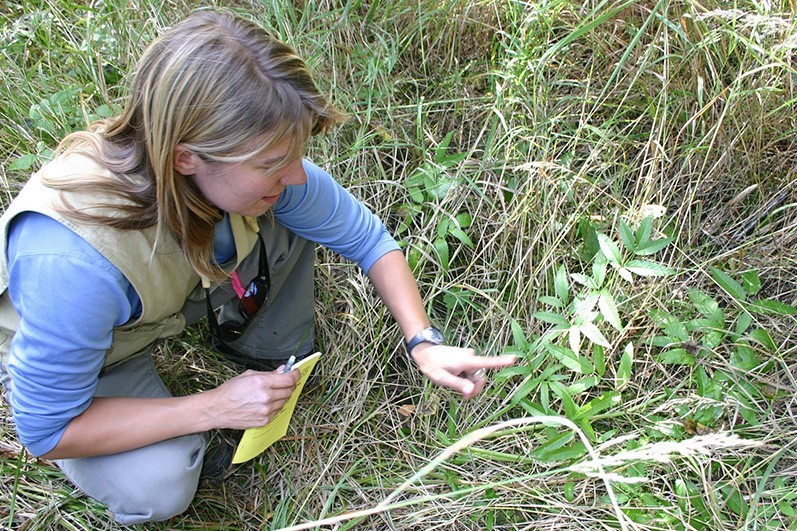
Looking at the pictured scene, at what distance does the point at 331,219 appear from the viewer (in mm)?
1666

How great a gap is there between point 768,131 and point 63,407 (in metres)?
1.78

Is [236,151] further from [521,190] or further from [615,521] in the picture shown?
[615,521]

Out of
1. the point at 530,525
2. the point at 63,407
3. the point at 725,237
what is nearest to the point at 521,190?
the point at 725,237

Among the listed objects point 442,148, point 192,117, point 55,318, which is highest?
point 192,117

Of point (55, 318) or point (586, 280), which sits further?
point (586, 280)

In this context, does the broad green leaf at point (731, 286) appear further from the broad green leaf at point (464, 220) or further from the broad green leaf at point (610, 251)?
the broad green leaf at point (464, 220)

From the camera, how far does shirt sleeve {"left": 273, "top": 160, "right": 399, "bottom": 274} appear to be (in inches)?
62.6

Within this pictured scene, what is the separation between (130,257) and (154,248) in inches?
1.9

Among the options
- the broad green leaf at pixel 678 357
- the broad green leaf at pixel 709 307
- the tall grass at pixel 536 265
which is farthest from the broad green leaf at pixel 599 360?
the broad green leaf at pixel 709 307

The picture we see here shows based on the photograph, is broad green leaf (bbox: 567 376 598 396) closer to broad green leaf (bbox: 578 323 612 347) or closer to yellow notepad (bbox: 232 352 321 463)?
broad green leaf (bbox: 578 323 612 347)

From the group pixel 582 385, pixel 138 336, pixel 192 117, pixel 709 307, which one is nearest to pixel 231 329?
pixel 138 336

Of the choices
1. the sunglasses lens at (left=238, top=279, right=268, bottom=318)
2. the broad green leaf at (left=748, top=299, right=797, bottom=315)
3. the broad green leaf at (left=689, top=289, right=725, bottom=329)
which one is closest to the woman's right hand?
the sunglasses lens at (left=238, top=279, right=268, bottom=318)

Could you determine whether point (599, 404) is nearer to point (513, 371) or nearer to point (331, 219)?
point (513, 371)

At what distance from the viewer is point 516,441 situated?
1673 millimetres
